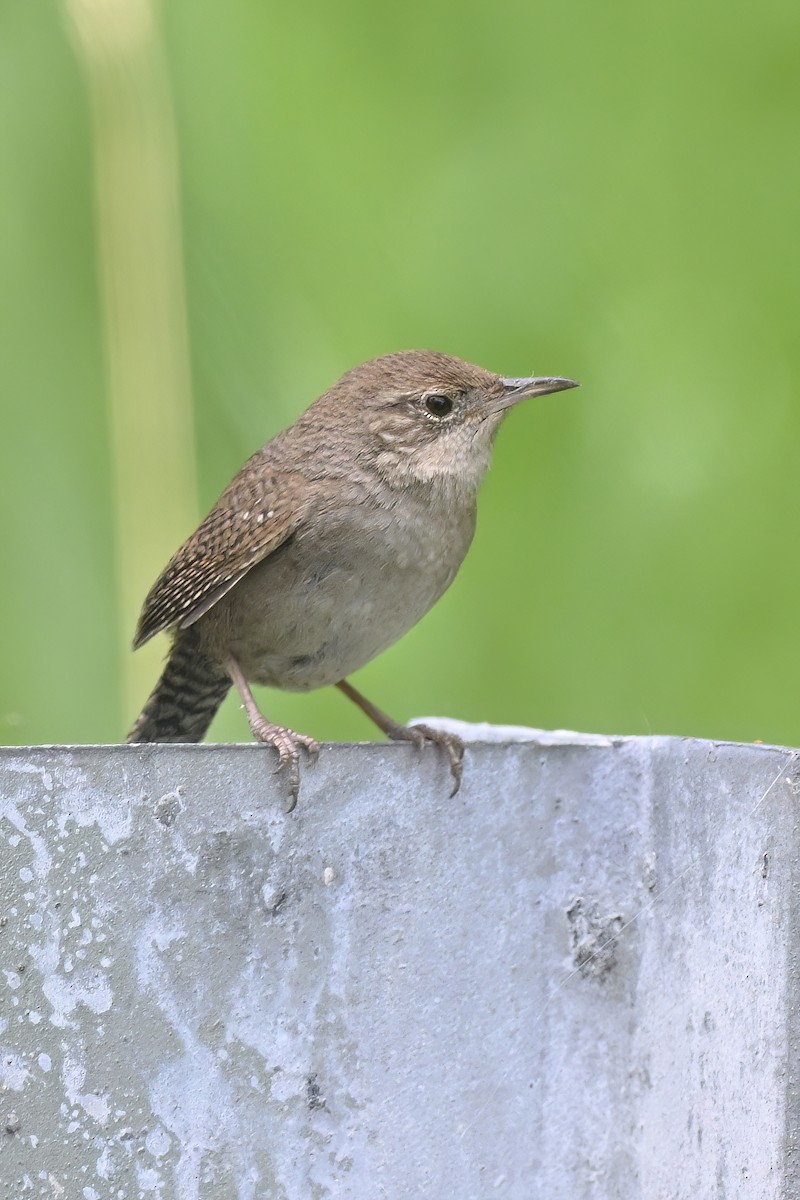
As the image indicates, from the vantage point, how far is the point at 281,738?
216 cm

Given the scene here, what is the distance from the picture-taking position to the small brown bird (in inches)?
103

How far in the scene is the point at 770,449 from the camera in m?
3.27

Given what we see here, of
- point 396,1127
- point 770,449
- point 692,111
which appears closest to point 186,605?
point 396,1127

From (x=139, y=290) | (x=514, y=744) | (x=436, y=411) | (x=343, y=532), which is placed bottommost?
(x=514, y=744)

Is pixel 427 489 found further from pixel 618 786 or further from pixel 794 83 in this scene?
pixel 794 83

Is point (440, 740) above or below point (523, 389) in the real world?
below

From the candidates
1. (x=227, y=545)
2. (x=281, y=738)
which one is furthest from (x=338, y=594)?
(x=281, y=738)

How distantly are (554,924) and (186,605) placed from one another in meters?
1.05

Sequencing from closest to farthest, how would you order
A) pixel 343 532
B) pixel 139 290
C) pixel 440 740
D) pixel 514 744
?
pixel 514 744
pixel 440 740
pixel 343 532
pixel 139 290

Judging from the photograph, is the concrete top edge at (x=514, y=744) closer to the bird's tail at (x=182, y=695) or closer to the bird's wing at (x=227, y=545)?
the bird's wing at (x=227, y=545)

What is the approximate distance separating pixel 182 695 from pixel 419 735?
2.38 ft

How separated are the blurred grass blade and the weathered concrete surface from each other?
1691 millimetres

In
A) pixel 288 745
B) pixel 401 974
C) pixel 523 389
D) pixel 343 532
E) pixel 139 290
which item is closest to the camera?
pixel 401 974

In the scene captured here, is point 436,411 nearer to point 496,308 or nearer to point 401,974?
point 496,308
